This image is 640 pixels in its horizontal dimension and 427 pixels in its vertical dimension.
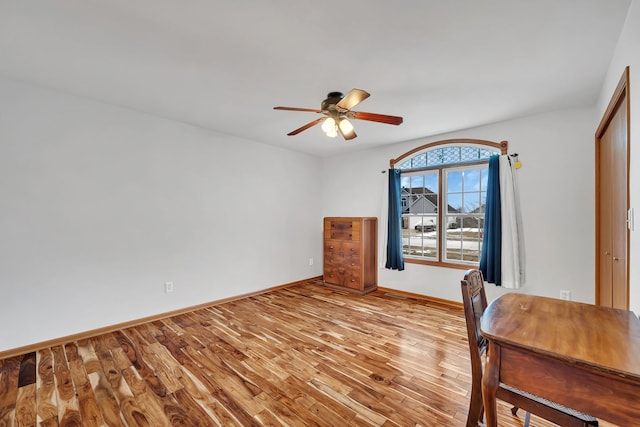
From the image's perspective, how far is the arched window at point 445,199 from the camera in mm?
3752

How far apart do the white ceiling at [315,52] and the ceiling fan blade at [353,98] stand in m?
0.31

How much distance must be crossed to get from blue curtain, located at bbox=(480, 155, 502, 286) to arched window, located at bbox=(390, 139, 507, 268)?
259mm

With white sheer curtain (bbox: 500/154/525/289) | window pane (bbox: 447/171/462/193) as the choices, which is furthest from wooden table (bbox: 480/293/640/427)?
window pane (bbox: 447/171/462/193)

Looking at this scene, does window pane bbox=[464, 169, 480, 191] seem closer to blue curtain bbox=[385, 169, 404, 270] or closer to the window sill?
blue curtain bbox=[385, 169, 404, 270]

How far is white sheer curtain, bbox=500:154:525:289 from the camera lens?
10.7 ft

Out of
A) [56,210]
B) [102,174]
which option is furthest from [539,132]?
[56,210]

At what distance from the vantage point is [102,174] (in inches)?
116

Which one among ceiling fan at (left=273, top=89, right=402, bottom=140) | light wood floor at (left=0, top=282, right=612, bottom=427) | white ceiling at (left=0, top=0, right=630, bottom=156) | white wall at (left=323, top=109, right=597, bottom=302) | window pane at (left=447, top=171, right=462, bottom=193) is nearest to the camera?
white ceiling at (left=0, top=0, right=630, bottom=156)

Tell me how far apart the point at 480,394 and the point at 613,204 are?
1.95m

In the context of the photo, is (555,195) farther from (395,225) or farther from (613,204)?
(395,225)

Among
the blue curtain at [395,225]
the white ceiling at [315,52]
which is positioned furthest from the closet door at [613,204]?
the blue curtain at [395,225]

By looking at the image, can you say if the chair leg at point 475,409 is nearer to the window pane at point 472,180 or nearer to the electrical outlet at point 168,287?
the window pane at point 472,180

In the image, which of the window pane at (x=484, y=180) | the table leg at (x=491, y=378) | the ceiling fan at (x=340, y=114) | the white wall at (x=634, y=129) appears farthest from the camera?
the window pane at (x=484, y=180)

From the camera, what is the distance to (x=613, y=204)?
219 cm
